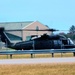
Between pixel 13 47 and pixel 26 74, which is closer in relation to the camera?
pixel 26 74

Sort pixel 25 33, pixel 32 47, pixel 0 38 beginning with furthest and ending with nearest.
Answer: pixel 25 33
pixel 0 38
pixel 32 47

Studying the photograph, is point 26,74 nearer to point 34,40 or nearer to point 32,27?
point 34,40

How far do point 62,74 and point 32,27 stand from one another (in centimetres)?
8523

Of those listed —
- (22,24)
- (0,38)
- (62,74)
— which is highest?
(22,24)

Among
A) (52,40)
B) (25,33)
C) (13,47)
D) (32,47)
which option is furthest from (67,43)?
(25,33)

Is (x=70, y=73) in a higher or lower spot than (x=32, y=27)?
lower

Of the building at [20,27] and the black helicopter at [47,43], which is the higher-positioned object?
the building at [20,27]

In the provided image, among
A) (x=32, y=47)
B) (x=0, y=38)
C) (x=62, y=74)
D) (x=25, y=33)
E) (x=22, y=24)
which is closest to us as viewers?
(x=62, y=74)

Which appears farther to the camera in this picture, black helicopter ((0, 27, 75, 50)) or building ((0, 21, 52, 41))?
building ((0, 21, 52, 41))

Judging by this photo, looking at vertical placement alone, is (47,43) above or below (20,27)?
below

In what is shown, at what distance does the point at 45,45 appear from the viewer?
120 feet

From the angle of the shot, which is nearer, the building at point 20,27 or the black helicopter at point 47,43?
the black helicopter at point 47,43

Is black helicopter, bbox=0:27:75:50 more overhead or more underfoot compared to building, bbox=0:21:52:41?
more underfoot

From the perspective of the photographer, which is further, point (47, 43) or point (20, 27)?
point (20, 27)
